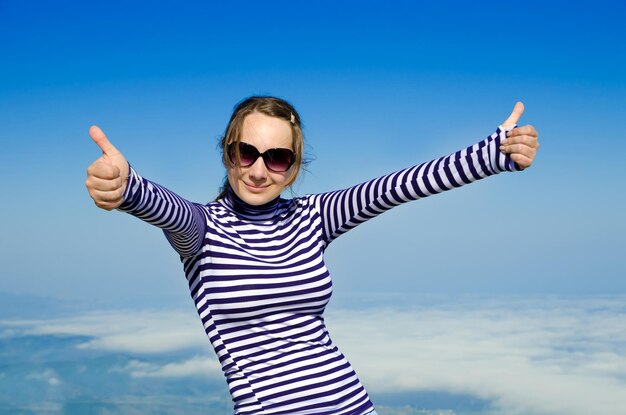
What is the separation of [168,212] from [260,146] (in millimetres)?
940

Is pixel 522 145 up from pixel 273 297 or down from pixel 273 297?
up

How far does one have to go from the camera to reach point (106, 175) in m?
3.81

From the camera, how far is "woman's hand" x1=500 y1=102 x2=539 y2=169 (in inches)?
194

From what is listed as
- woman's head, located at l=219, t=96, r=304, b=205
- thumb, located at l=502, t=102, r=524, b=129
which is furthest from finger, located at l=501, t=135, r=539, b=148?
woman's head, located at l=219, t=96, r=304, b=205

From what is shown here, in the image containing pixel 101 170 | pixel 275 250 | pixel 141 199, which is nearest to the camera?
pixel 101 170

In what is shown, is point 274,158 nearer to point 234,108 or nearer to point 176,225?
point 234,108

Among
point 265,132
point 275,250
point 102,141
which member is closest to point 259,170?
point 265,132

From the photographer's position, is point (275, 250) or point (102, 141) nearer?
point (102, 141)

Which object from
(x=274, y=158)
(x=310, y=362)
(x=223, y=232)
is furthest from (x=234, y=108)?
(x=310, y=362)

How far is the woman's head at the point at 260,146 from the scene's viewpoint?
5.09 m

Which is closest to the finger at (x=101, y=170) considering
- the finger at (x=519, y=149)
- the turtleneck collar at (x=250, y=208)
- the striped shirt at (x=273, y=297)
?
the striped shirt at (x=273, y=297)

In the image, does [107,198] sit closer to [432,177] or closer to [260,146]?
[260,146]

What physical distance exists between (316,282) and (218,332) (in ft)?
2.08

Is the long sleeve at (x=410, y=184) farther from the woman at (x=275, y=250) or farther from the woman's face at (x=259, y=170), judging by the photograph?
the woman's face at (x=259, y=170)
